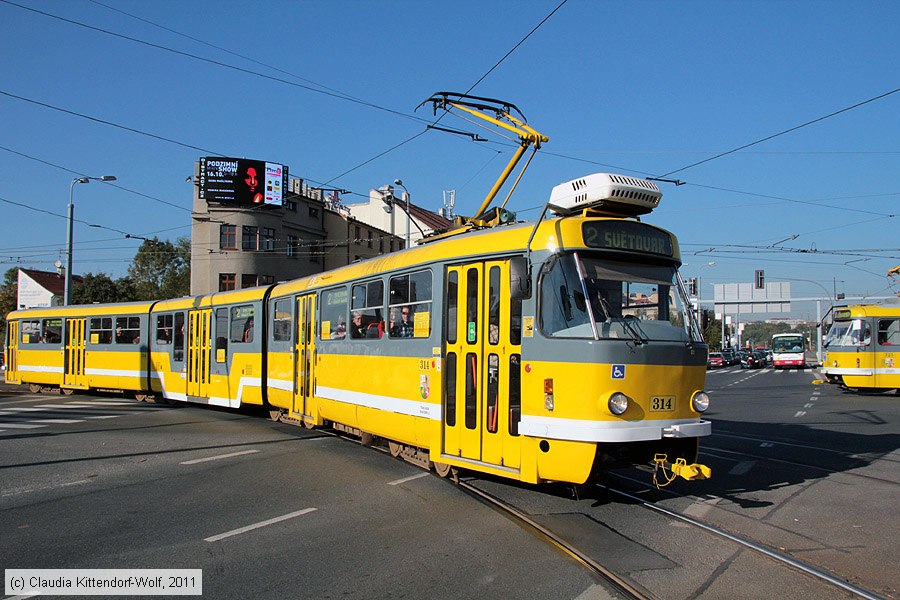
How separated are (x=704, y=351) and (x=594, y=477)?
1.87 meters

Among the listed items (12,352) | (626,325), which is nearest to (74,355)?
(12,352)

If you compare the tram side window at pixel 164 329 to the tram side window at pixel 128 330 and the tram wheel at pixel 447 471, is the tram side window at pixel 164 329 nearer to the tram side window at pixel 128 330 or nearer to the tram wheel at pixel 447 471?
the tram side window at pixel 128 330

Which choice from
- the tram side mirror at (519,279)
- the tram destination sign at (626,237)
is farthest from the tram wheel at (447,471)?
the tram destination sign at (626,237)

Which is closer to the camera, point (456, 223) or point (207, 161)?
point (456, 223)

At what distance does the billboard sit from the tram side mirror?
40.0 metres

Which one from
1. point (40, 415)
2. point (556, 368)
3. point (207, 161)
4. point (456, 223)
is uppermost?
point (207, 161)

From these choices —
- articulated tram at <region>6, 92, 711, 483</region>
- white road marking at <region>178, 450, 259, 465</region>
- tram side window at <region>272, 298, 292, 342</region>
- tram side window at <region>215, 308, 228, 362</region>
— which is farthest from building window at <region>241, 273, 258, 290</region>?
articulated tram at <region>6, 92, 711, 483</region>

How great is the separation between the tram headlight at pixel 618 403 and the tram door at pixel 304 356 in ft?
24.7

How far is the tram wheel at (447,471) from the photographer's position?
8.70 metres

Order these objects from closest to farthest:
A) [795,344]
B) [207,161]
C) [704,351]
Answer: [704,351] < [207,161] < [795,344]

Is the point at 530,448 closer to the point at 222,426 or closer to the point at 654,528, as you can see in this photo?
the point at 654,528

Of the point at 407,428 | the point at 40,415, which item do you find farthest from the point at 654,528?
the point at 40,415

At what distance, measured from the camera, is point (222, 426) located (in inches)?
590

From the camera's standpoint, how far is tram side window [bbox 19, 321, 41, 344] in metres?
25.0
